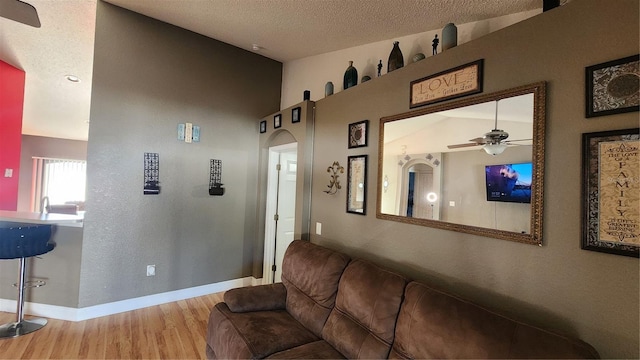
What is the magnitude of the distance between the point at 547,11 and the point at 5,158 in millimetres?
6481

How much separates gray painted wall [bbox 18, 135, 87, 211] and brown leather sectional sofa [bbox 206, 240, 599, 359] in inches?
357

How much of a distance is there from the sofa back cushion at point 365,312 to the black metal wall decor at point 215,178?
2307 millimetres

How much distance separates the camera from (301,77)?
3.84 metres

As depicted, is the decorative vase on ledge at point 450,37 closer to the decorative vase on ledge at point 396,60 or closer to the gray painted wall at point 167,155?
the decorative vase on ledge at point 396,60

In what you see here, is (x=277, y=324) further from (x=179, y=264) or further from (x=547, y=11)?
(x=547, y=11)

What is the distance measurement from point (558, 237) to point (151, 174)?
3659 millimetres

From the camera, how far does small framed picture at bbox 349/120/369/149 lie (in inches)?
97.2

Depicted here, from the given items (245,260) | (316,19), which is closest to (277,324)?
(245,260)

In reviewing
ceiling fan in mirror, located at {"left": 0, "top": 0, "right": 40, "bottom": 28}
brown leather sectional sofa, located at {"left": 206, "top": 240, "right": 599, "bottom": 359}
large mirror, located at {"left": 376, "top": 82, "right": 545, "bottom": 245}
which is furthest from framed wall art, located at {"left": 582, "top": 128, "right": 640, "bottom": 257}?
ceiling fan in mirror, located at {"left": 0, "top": 0, "right": 40, "bottom": 28}

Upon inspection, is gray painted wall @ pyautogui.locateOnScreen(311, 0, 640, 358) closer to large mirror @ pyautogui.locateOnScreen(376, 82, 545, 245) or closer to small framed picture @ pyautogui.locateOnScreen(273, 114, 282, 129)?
large mirror @ pyautogui.locateOnScreen(376, 82, 545, 245)

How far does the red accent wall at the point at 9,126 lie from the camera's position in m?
4.11

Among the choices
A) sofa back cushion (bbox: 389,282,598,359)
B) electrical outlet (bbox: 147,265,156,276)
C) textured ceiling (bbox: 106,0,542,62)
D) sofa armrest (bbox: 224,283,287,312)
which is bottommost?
electrical outlet (bbox: 147,265,156,276)

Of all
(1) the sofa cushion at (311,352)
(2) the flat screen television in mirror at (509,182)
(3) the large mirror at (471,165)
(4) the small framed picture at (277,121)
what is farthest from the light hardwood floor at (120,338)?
(2) the flat screen television in mirror at (509,182)

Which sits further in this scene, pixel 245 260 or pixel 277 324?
pixel 245 260
